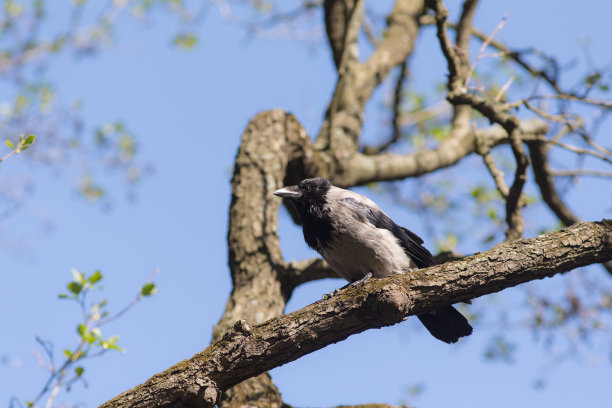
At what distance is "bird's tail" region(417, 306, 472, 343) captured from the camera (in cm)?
476

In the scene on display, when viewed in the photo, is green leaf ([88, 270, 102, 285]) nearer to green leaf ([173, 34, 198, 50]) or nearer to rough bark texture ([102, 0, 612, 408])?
rough bark texture ([102, 0, 612, 408])

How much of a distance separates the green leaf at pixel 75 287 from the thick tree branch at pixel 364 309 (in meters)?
1.28

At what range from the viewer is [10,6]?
1005cm

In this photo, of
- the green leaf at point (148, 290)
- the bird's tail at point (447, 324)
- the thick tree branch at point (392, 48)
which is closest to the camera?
the green leaf at point (148, 290)

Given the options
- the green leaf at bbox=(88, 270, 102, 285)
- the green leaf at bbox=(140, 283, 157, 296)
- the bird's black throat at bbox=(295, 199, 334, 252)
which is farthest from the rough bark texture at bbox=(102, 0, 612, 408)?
the green leaf at bbox=(88, 270, 102, 285)

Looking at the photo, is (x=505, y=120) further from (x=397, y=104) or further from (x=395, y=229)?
(x=397, y=104)

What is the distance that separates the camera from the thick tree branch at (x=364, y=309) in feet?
11.0

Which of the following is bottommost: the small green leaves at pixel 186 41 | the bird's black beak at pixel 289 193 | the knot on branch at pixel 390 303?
the knot on branch at pixel 390 303

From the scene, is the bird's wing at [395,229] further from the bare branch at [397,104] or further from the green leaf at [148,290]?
the bare branch at [397,104]

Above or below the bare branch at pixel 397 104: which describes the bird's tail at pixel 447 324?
below

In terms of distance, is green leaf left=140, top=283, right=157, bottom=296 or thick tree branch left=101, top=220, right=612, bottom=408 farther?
green leaf left=140, top=283, right=157, bottom=296

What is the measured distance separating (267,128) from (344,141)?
104 centimetres

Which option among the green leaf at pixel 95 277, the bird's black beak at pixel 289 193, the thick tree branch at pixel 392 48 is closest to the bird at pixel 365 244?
the bird's black beak at pixel 289 193

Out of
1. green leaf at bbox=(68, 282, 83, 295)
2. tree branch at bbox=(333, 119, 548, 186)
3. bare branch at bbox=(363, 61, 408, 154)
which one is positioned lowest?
green leaf at bbox=(68, 282, 83, 295)
